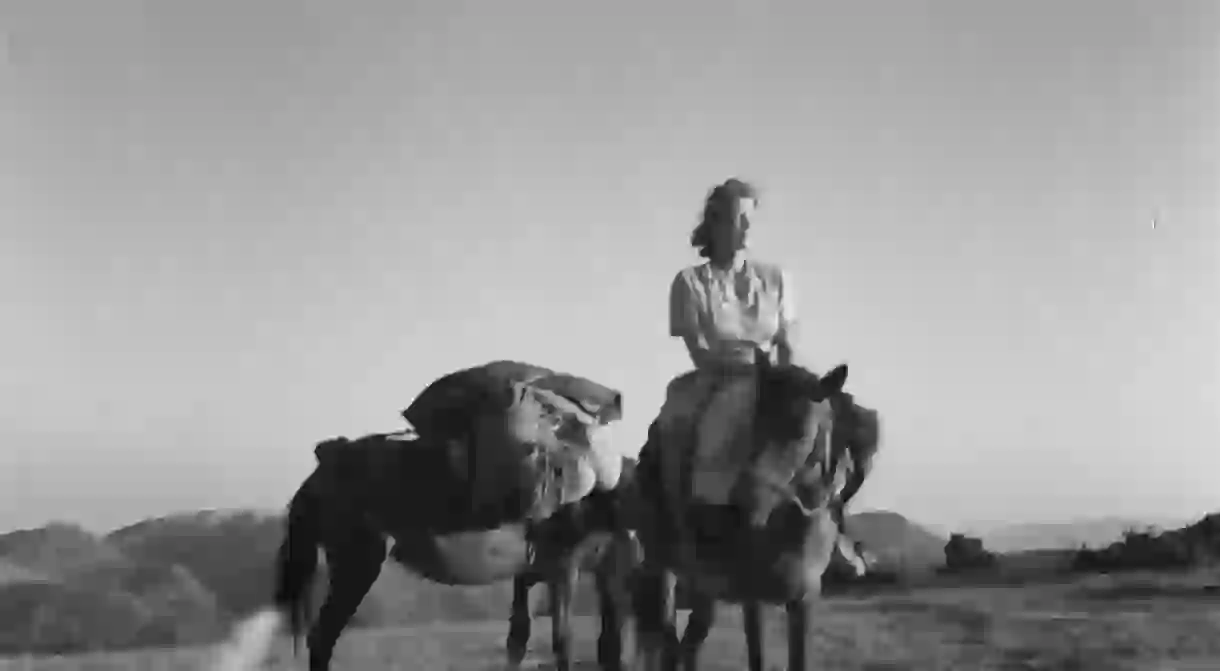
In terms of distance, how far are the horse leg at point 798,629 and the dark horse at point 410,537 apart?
146 centimetres

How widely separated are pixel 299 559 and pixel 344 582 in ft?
1.08

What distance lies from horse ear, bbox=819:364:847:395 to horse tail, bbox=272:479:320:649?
3.42 metres

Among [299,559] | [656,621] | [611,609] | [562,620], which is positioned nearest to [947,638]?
[562,620]

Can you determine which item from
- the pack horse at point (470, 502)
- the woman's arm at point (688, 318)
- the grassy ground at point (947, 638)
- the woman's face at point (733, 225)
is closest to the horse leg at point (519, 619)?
the grassy ground at point (947, 638)

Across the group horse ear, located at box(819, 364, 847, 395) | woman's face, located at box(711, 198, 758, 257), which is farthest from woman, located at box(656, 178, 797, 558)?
horse ear, located at box(819, 364, 847, 395)

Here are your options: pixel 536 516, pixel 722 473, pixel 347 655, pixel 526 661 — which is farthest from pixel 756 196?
pixel 347 655

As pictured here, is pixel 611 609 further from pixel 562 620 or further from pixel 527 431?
pixel 527 431

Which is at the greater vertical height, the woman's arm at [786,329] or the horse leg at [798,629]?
the woman's arm at [786,329]

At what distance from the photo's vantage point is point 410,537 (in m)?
5.52

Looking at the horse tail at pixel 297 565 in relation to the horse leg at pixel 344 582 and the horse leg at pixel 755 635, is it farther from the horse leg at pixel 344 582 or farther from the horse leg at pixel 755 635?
the horse leg at pixel 755 635

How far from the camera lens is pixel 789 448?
3930 mm

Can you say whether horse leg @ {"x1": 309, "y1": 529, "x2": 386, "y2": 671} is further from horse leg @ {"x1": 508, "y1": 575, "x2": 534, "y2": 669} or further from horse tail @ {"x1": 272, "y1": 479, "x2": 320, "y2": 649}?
horse leg @ {"x1": 508, "y1": 575, "x2": 534, "y2": 669}

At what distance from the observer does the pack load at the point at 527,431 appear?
201 inches

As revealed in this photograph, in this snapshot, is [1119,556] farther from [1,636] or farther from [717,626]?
[1,636]
